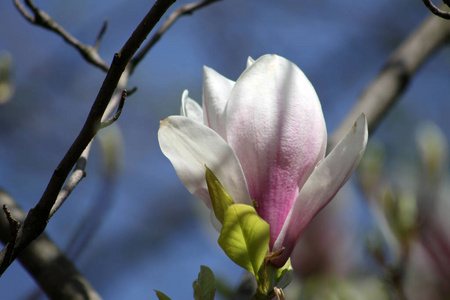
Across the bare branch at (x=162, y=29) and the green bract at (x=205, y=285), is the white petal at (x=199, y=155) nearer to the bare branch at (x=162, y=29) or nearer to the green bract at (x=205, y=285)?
the green bract at (x=205, y=285)

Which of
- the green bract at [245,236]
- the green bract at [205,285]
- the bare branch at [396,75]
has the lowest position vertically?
the green bract at [205,285]

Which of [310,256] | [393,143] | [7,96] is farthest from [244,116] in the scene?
[393,143]

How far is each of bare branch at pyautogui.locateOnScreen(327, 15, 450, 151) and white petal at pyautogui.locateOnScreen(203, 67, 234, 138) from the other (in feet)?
1.59

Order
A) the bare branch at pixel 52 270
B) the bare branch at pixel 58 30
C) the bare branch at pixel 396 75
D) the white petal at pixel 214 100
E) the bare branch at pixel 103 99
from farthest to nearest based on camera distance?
the bare branch at pixel 396 75, the bare branch at pixel 58 30, the bare branch at pixel 52 270, the white petal at pixel 214 100, the bare branch at pixel 103 99

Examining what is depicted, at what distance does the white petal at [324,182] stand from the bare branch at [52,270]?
27cm

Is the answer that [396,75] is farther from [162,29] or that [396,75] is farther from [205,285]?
[205,285]

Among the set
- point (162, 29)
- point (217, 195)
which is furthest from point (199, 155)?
point (162, 29)

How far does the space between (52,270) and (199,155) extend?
0.98 feet

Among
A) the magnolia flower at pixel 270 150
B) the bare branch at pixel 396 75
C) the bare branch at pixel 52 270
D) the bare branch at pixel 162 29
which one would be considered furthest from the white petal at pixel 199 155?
the bare branch at pixel 396 75

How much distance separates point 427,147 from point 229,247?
0.31m

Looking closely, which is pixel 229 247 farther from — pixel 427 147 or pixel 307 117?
pixel 427 147

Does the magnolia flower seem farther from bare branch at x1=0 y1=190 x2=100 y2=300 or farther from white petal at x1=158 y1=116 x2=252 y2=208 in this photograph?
bare branch at x1=0 y1=190 x2=100 y2=300

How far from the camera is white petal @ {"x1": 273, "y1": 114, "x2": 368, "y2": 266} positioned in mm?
487

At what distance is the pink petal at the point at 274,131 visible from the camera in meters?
0.51
